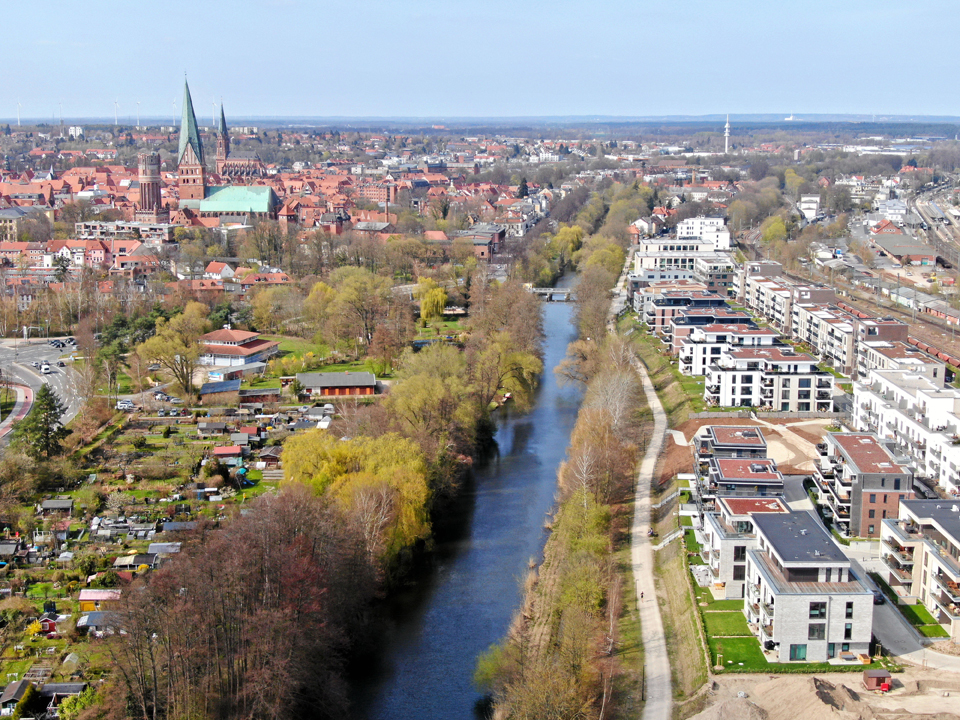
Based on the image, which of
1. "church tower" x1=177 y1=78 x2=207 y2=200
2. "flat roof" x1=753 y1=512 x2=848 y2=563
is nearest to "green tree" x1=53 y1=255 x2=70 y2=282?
"church tower" x1=177 y1=78 x2=207 y2=200

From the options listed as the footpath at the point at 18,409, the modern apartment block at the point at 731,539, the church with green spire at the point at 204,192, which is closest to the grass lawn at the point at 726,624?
the modern apartment block at the point at 731,539

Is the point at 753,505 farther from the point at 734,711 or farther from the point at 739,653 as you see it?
the point at 734,711

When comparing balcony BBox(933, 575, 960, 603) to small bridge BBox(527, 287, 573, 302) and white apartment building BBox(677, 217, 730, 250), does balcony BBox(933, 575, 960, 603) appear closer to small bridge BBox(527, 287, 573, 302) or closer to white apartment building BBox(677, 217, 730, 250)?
small bridge BBox(527, 287, 573, 302)

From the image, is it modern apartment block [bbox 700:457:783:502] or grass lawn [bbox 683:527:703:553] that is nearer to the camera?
grass lawn [bbox 683:527:703:553]

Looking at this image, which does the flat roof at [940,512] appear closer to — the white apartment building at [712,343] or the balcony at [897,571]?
the balcony at [897,571]

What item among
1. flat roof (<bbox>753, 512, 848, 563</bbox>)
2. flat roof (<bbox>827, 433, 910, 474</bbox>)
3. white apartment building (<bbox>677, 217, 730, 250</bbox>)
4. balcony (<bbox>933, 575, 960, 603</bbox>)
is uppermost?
white apartment building (<bbox>677, 217, 730, 250</bbox>)
